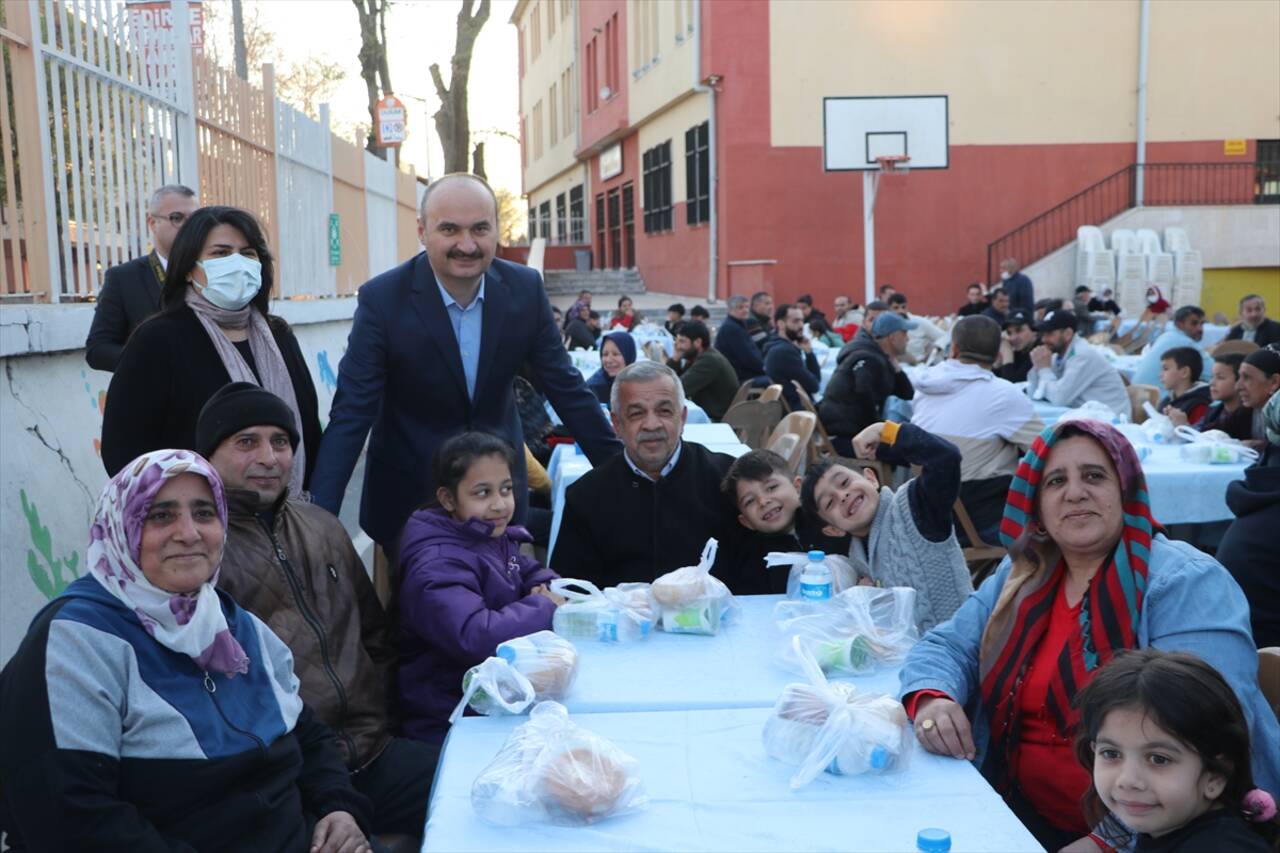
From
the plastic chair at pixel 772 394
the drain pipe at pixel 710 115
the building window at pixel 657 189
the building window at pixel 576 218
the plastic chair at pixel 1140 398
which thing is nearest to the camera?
the plastic chair at pixel 772 394

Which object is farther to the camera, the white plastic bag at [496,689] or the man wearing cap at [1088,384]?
the man wearing cap at [1088,384]

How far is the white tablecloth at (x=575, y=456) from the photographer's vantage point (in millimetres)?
5824

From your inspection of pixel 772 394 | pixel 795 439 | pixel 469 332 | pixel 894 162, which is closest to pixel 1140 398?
pixel 772 394

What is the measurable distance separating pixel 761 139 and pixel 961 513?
17.4 meters

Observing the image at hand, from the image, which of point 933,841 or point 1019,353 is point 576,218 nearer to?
point 1019,353

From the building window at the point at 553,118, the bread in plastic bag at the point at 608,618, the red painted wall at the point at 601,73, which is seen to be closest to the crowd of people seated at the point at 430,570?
the bread in plastic bag at the point at 608,618

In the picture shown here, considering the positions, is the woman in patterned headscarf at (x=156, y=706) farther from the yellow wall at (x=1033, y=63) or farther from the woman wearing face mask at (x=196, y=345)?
the yellow wall at (x=1033, y=63)

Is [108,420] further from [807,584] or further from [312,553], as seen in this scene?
[807,584]

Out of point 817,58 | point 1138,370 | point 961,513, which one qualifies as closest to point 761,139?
point 817,58

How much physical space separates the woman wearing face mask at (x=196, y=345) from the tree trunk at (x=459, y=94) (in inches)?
623

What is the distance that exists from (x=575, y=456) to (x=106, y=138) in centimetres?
276

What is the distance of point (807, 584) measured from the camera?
3.35m

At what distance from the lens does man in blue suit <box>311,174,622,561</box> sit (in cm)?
385

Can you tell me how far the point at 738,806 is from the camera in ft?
7.10
